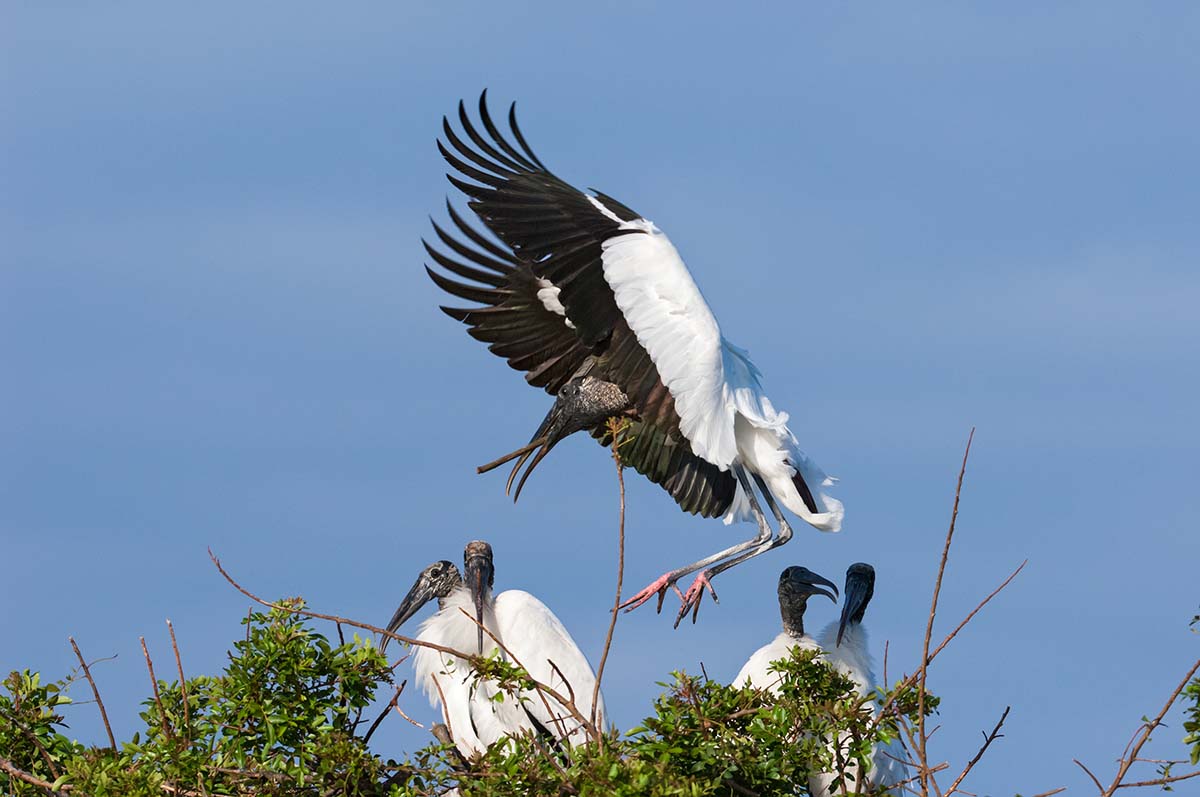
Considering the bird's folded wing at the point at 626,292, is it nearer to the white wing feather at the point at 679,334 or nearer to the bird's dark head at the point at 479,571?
the white wing feather at the point at 679,334

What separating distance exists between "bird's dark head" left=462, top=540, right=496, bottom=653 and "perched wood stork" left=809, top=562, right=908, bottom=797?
1.42m

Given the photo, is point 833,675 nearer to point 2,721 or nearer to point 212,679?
point 212,679

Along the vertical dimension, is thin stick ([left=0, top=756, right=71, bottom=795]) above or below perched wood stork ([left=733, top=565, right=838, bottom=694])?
below

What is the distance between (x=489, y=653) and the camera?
8.02 metres

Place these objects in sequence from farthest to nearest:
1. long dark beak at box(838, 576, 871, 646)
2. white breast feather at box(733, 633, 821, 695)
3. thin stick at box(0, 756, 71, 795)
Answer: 1. long dark beak at box(838, 576, 871, 646)
2. white breast feather at box(733, 633, 821, 695)
3. thin stick at box(0, 756, 71, 795)

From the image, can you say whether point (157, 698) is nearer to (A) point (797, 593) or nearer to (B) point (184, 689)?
(B) point (184, 689)

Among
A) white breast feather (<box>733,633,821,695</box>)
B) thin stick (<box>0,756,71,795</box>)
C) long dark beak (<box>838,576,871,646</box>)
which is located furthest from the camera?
long dark beak (<box>838,576,871,646</box>)

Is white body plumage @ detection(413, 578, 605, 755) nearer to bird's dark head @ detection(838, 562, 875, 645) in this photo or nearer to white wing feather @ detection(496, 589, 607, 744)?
white wing feather @ detection(496, 589, 607, 744)

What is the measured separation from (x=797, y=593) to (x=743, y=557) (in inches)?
11.6

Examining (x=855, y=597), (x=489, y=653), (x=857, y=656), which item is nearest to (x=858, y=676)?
(x=857, y=656)

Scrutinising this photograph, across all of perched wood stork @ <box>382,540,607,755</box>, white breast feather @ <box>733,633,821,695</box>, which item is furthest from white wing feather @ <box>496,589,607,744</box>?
white breast feather @ <box>733,633,821,695</box>

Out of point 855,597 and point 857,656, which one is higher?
point 855,597

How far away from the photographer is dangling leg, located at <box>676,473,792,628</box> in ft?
28.3

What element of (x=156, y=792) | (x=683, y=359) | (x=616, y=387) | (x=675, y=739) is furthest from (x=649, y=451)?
(x=156, y=792)
